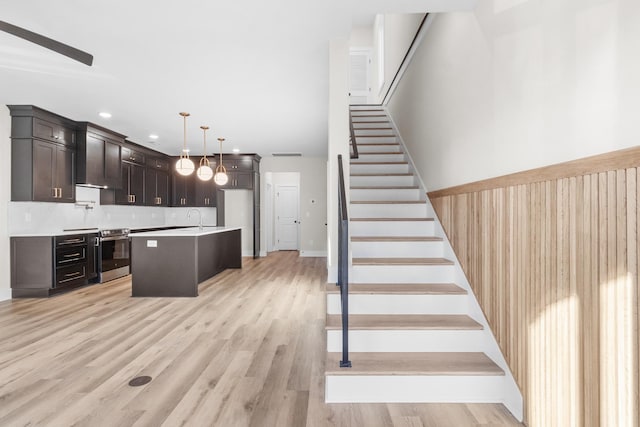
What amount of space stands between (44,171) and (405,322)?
574 centimetres

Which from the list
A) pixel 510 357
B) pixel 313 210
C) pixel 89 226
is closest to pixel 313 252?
pixel 313 210

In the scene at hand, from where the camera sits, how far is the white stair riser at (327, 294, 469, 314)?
2.82m

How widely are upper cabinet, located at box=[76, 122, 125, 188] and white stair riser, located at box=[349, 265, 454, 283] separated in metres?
5.43

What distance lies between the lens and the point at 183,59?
148 inches

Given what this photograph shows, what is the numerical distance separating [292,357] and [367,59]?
9.54 m

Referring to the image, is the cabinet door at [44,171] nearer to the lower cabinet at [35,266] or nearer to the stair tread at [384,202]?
the lower cabinet at [35,266]

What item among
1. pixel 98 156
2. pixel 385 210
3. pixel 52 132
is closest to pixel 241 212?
pixel 98 156

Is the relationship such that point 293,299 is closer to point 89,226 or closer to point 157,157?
point 89,226

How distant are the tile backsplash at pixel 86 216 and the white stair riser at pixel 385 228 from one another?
195 inches

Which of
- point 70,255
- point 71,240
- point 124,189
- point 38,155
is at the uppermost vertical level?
point 38,155

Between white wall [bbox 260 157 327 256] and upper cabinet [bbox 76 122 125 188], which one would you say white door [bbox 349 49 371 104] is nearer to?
white wall [bbox 260 157 327 256]

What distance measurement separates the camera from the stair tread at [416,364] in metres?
2.26

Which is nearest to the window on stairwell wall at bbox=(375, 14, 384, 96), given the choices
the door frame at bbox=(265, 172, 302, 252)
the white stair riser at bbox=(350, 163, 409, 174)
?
the white stair riser at bbox=(350, 163, 409, 174)

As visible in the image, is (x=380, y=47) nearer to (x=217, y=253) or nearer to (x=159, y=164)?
(x=217, y=253)
